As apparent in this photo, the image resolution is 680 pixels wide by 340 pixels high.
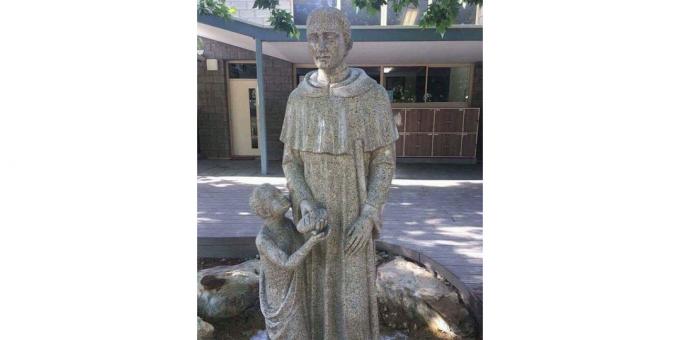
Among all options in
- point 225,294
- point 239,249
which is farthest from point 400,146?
point 225,294

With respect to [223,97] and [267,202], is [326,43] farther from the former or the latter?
[223,97]

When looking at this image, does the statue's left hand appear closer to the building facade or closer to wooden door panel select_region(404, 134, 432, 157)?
the building facade

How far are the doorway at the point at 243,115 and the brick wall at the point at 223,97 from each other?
192mm

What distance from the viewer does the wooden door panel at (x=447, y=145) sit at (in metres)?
9.92

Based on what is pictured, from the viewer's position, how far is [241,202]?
6520 millimetres

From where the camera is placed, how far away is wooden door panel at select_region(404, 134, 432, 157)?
9938 millimetres

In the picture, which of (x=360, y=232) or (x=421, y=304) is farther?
(x=421, y=304)

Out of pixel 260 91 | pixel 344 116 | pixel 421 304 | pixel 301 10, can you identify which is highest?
pixel 301 10

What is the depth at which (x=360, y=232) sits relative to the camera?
193cm

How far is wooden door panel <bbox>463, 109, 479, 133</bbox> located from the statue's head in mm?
8544

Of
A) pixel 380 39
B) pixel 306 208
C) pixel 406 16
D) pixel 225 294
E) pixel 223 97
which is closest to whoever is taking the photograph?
pixel 306 208

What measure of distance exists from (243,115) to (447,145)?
5784 millimetres

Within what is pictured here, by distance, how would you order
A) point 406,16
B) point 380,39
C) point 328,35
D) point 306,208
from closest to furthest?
point 328,35 < point 306,208 < point 380,39 < point 406,16

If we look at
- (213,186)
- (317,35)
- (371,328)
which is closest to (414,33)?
(213,186)
